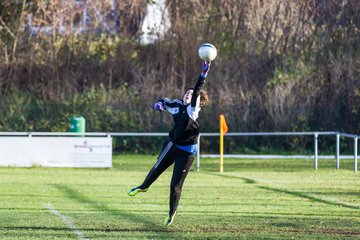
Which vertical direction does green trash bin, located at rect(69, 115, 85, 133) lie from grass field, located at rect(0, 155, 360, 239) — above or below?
above

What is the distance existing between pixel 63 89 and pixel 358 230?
3075 cm

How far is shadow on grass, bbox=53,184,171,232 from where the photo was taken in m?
13.5

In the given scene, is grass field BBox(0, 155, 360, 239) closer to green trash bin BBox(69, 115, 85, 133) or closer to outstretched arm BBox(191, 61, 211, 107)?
outstretched arm BBox(191, 61, 211, 107)

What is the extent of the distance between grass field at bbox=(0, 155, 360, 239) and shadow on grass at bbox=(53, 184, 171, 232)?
12mm

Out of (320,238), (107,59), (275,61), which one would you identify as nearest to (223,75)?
(275,61)

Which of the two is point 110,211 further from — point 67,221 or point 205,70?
point 205,70

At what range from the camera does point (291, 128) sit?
37844 mm

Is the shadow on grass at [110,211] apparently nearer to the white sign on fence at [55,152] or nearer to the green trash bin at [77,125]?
the white sign on fence at [55,152]

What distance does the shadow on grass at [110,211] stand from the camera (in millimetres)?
13538

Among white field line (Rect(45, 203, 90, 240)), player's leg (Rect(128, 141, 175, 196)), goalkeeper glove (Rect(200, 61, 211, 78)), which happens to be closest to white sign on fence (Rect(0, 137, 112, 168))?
white field line (Rect(45, 203, 90, 240))

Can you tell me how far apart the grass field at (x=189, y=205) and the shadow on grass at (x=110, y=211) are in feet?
0.04

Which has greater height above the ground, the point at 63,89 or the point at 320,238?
the point at 63,89

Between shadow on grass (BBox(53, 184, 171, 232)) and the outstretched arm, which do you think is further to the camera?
shadow on grass (BBox(53, 184, 171, 232))

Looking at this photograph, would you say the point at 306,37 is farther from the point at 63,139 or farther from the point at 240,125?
the point at 63,139
